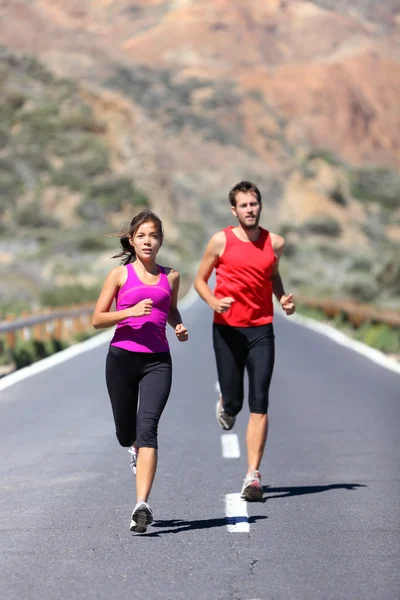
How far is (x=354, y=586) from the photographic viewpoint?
20.1 feet

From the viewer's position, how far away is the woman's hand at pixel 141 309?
7277mm

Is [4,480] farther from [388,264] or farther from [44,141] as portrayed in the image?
[44,141]

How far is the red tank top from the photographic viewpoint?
8812mm

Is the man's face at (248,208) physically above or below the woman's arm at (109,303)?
above

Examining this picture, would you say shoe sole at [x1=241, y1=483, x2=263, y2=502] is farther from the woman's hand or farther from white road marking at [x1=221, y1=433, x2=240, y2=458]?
white road marking at [x1=221, y1=433, x2=240, y2=458]

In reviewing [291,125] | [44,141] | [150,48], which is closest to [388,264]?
[44,141]

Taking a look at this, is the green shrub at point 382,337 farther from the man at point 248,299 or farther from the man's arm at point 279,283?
the man at point 248,299

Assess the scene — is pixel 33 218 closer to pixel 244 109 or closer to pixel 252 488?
pixel 252 488

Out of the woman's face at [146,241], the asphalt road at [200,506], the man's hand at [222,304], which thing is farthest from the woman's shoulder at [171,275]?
the asphalt road at [200,506]

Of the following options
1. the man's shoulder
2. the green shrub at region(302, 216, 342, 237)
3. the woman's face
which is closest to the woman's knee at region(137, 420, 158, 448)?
the woman's face

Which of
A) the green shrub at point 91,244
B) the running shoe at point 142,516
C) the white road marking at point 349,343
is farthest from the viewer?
the green shrub at point 91,244

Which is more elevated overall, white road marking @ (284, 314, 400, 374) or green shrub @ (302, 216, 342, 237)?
white road marking @ (284, 314, 400, 374)

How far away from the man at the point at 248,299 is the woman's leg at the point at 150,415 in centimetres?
117

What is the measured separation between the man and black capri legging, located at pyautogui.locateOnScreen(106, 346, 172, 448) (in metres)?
1.19
